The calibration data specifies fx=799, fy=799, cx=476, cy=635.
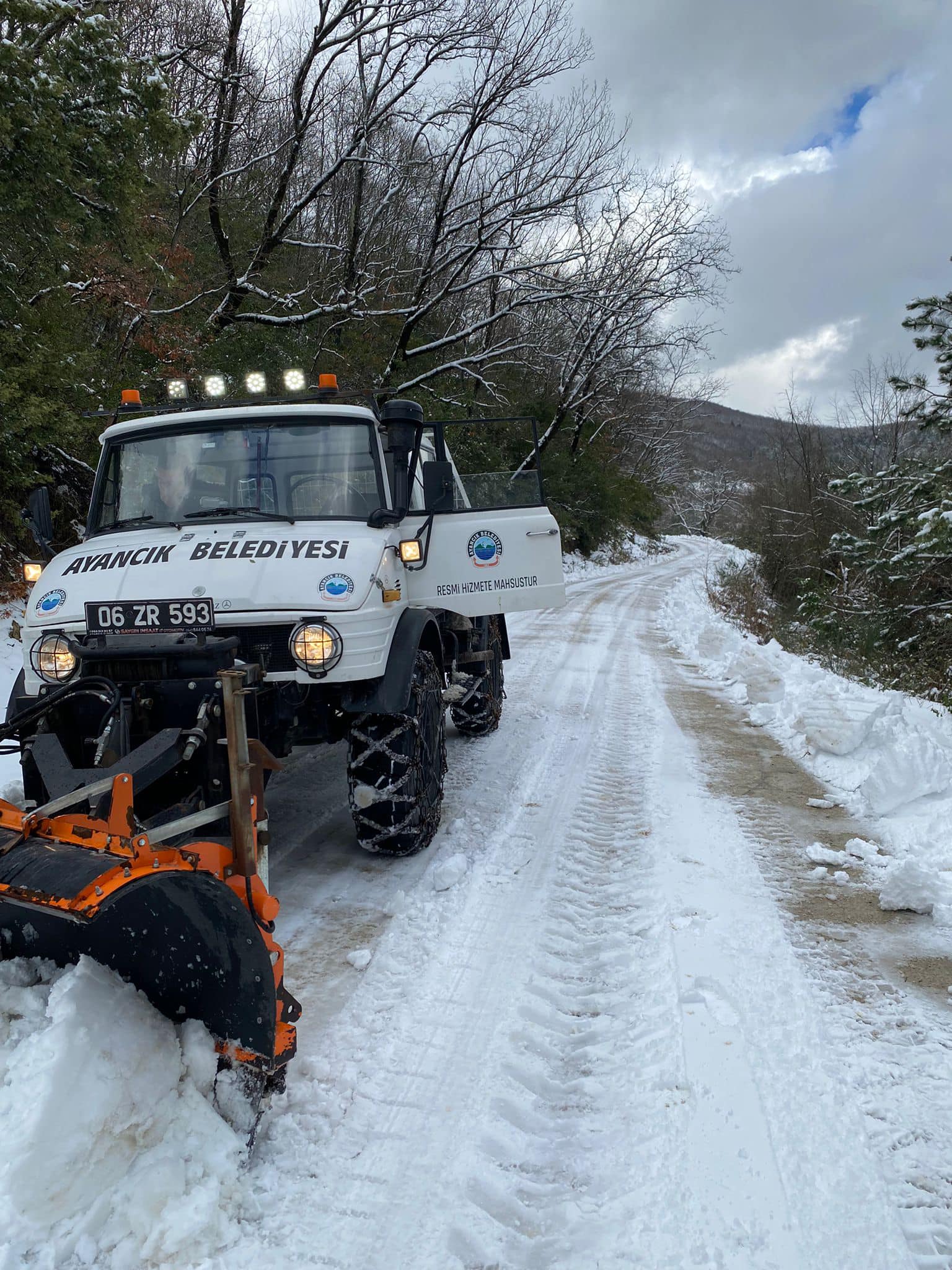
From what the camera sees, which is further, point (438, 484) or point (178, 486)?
point (438, 484)

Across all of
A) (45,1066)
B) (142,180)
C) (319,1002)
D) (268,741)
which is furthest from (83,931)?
(142,180)

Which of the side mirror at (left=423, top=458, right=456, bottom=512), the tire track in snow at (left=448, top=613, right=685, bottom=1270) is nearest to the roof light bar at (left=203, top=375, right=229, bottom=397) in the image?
the side mirror at (left=423, top=458, right=456, bottom=512)

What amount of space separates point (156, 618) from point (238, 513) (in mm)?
975

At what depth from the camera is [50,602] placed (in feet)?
12.3

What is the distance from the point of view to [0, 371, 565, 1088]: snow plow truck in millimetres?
2242

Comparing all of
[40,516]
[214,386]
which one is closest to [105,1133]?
[40,516]

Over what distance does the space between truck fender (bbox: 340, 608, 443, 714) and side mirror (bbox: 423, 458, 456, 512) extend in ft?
2.52

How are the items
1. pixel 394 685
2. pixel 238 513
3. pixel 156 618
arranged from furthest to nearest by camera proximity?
1. pixel 238 513
2. pixel 394 685
3. pixel 156 618

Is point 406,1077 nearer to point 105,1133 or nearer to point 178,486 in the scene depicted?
point 105,1133

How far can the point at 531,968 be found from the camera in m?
3.30

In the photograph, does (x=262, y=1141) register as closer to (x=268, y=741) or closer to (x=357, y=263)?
(x=268, y=741)

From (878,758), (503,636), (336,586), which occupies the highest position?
(336,586)

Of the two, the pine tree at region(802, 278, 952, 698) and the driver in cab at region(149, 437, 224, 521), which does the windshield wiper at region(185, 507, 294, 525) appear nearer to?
the driver in cab at region(149, 437, 224, 521)

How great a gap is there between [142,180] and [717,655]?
9.08 metres
